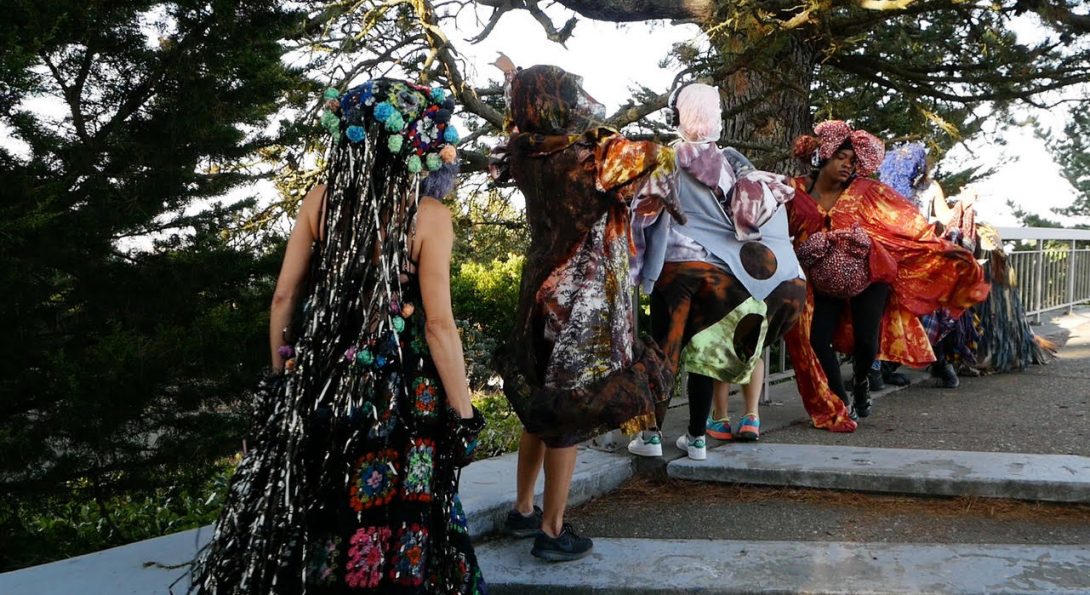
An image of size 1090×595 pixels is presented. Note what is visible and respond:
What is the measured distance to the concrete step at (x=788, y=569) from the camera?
3148 mm

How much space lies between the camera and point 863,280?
547 cm

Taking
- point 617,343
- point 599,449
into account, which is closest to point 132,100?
point 617,343

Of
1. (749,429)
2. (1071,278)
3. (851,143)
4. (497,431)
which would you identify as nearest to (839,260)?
(851,143)

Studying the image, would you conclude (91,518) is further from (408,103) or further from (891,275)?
(891,275)

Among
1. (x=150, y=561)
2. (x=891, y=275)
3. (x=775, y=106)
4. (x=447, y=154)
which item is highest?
(x=775, y=106)

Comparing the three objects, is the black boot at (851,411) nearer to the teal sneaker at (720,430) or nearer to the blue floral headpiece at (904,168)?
the teal sneaker at (720,430)

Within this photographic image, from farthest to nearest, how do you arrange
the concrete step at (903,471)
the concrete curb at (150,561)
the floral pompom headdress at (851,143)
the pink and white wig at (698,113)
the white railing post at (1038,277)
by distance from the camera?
the white railing post at (1038,277) < the floral pompom headdress at (851,143) < the pink and white wig at (698,113) < the concrete step at (903,471) < the concrete curb at (150,561)

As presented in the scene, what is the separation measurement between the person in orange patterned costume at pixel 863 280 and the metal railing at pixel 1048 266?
2.09 metres

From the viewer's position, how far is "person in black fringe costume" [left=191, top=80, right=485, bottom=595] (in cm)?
248

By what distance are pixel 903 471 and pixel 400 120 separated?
2.94 metres

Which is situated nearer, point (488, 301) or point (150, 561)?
point (150, 561)

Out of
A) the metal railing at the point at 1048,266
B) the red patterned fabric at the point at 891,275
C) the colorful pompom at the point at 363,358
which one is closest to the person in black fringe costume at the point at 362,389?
the colorful pompom at the point at 363,358

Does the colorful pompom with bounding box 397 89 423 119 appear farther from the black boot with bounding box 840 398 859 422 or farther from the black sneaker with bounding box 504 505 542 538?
the black boot with bounding box 840 398 859 422

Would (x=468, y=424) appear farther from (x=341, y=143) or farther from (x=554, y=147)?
(x=554, y=147)
